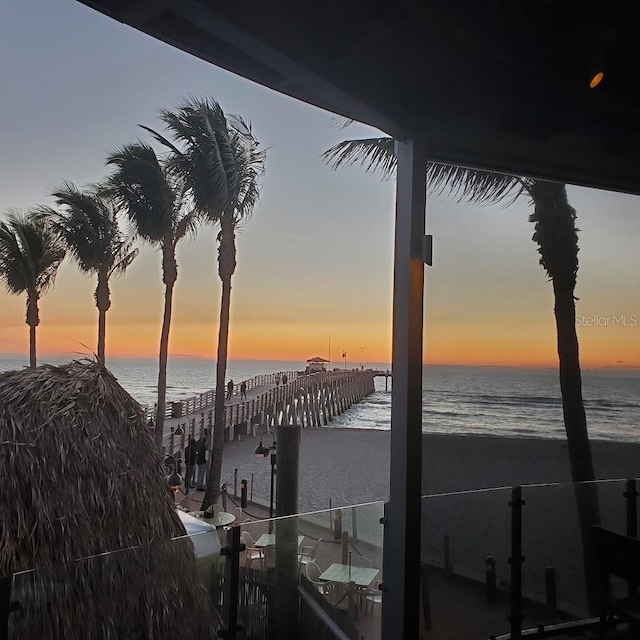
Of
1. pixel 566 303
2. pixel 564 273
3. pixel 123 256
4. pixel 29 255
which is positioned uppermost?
pixel 123 256

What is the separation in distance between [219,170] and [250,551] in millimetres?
10033

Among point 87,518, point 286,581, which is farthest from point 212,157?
point 286,581

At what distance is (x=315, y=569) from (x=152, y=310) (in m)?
17.0

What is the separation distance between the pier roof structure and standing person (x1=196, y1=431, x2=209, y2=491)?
10062 mm

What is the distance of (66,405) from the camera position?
85.7 inches

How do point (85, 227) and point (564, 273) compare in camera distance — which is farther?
point (85, 227)

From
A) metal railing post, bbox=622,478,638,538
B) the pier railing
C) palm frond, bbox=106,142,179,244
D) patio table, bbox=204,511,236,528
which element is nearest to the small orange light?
metal railing post, bbox=622,478,638,538

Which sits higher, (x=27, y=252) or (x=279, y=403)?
(x=27, y=252)

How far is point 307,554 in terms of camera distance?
6.13ft

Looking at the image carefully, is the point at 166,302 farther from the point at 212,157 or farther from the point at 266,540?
the point at 266,540

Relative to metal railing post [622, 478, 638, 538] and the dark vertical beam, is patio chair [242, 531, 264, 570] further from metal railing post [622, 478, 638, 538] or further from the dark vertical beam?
metal railing post [622, 478, 638, 538]

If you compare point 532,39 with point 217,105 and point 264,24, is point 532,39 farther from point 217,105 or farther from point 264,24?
point 217,105

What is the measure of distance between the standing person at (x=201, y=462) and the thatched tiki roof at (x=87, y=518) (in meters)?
9.25

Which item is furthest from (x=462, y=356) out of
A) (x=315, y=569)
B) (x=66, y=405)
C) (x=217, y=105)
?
(x=217, y=105)
